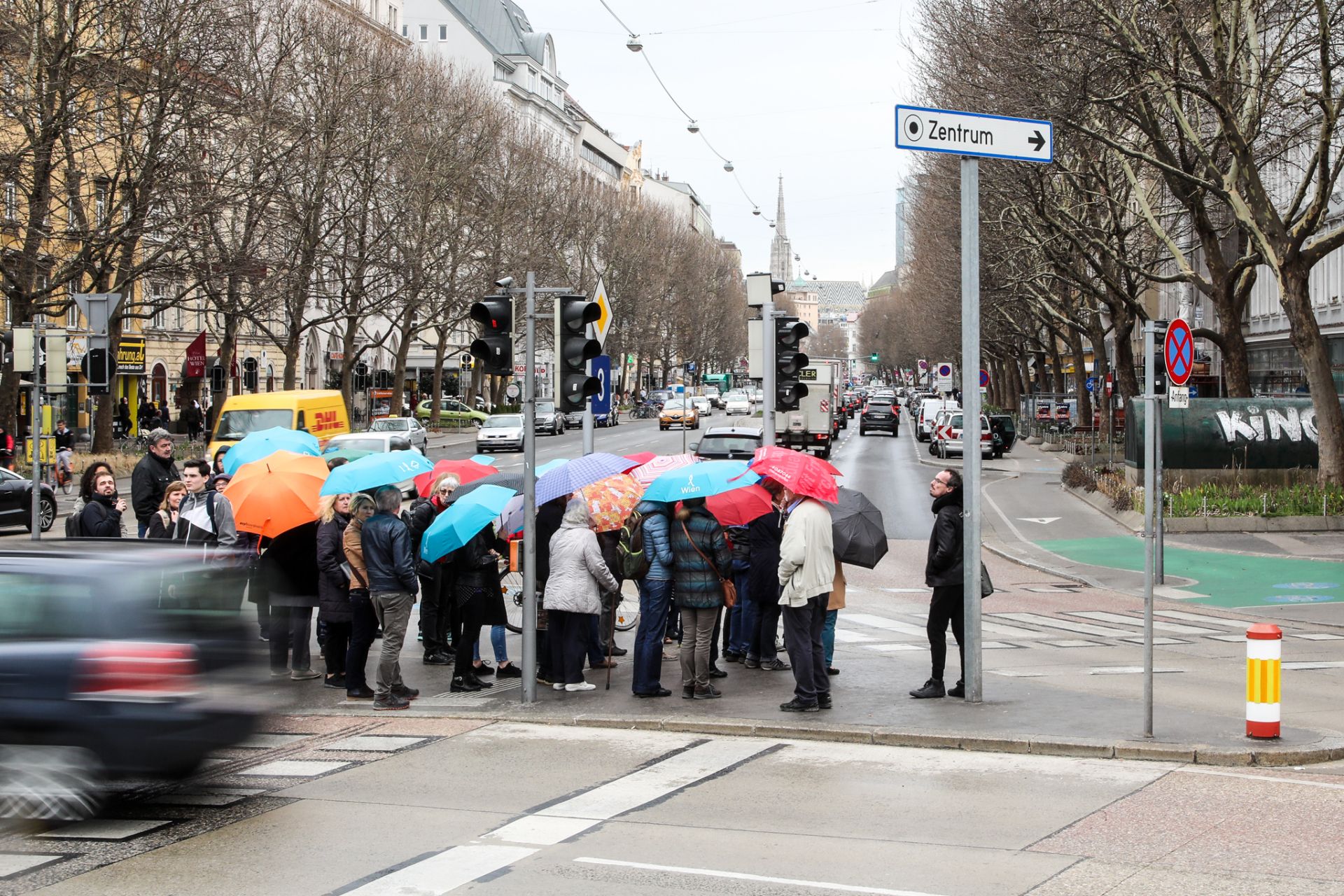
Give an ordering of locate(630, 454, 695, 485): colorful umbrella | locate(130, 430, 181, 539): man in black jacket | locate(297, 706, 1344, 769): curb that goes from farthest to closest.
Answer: locate(130, 430, 181, 539): man in black jacket → locate(630, 454, 695, 485): colorful umbrella → locate(297, 706, 1344, 769): curb

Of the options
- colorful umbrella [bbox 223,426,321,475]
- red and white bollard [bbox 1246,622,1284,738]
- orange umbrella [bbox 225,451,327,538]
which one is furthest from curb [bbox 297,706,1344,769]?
colorful umbrella [bbox 223,426,321,475]

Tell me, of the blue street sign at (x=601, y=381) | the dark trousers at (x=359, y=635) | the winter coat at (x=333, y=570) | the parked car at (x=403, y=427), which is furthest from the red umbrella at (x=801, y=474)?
the parked car at (x=403, y=427)

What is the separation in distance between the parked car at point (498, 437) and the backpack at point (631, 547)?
4215 cm

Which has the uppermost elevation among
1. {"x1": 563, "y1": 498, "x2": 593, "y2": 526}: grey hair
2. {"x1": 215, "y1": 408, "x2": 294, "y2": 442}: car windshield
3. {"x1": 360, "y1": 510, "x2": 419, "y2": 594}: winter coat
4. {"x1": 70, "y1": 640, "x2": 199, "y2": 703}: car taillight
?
{"x1": 215, "y1": 408, "x2": 294, "y2": 442}: car windshield

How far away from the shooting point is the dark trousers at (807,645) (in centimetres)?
1094

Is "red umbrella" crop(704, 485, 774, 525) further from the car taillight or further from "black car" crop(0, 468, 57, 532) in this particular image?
"black car" crop(0, 468, 57, 532)

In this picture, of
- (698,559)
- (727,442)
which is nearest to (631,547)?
(698,559)

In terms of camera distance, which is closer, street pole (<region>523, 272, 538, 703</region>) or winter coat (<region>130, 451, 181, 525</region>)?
street pole (<region>523, 272, 538, 703</region>)

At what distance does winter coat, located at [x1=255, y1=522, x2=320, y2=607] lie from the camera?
12.1m

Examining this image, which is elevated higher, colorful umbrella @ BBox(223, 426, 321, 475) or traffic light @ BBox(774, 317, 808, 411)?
traffic light @ BBox(774, 317, 808, 411)

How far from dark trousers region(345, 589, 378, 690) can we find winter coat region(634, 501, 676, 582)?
7.34ft

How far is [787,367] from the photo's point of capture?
15.8 meters

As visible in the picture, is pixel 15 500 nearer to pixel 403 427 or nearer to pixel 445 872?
pixel 445 872

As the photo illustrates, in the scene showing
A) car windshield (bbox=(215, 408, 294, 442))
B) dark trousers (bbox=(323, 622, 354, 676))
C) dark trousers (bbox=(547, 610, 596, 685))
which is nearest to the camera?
dark trousers (bbox=(547, 610, 596, 685))
